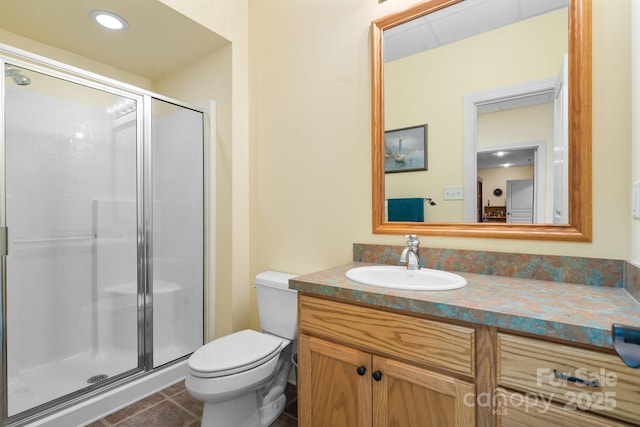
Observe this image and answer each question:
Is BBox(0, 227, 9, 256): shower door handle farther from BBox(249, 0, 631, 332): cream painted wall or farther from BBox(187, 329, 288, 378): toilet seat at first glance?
BBox(249, 0, 631, 332): cream painted wall

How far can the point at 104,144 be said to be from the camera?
2014 millimetres

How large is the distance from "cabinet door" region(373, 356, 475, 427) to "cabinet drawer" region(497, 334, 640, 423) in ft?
0.42

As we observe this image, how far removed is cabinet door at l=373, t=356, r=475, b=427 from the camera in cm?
83

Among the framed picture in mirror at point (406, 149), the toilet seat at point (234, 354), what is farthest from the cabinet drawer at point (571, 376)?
the toilet seat at point (234, 354)

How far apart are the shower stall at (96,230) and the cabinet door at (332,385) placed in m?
1.28

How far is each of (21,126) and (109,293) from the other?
1143 millimetres

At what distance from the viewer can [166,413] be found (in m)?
1.64

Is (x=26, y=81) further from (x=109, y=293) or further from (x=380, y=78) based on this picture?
(x=380, y=78)

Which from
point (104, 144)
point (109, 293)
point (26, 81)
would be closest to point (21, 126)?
point (26, 81)

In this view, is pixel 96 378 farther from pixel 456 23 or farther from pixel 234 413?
pixel 456 23

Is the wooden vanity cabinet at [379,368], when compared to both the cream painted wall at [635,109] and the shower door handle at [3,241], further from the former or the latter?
the shower door handle at [3,241]

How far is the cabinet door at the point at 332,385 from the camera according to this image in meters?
1.02

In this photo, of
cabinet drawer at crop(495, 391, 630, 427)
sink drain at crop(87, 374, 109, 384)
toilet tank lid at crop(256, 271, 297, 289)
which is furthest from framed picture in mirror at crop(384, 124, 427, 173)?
sink drain at crop(87, 374, 109, 384)

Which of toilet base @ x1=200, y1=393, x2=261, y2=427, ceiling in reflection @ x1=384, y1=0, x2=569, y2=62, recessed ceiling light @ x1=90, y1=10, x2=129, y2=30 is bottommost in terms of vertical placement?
toilet base @ x1=200, y1=393, x2=261, y2=427
